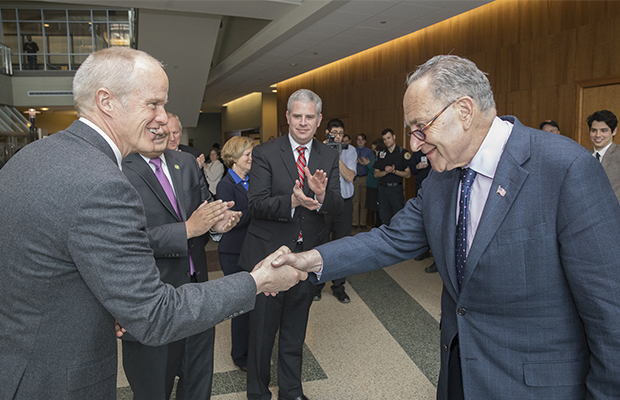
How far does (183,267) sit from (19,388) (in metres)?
0.96

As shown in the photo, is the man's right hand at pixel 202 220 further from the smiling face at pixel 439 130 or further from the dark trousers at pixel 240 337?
the dark trousers at pixel 240 337

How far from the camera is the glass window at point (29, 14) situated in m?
15.6

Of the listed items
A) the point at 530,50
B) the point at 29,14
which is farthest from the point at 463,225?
the point at 29,14

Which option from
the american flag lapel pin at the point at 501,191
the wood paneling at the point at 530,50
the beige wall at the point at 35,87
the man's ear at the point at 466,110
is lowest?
the american flag lapel pin at the point at 501,191

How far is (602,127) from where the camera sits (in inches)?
157

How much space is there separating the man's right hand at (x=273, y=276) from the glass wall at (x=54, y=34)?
16544 millimetres

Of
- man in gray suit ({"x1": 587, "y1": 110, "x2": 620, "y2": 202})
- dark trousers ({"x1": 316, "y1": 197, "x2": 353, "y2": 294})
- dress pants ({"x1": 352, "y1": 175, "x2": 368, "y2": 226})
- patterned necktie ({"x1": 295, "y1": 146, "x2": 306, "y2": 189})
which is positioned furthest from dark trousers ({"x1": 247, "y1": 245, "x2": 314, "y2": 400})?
dress pants ({"x1": 352, "y1": 175, "x2": 368, "y2": 226})

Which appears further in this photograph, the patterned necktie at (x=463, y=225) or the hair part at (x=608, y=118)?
the hair part at (x=608, y=118)

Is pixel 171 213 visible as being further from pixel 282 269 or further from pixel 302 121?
pixel 302 121

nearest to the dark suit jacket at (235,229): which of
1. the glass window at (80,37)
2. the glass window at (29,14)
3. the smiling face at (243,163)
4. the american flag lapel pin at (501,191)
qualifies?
the smiling face at (243,163)

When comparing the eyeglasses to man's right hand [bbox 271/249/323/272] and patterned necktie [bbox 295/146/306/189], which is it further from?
patterned necktie [bbox 295/146/306/189]

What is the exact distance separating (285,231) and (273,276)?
2.94ft

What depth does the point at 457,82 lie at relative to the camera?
1246 mm

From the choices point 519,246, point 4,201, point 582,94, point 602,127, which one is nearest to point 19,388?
point 4,201
